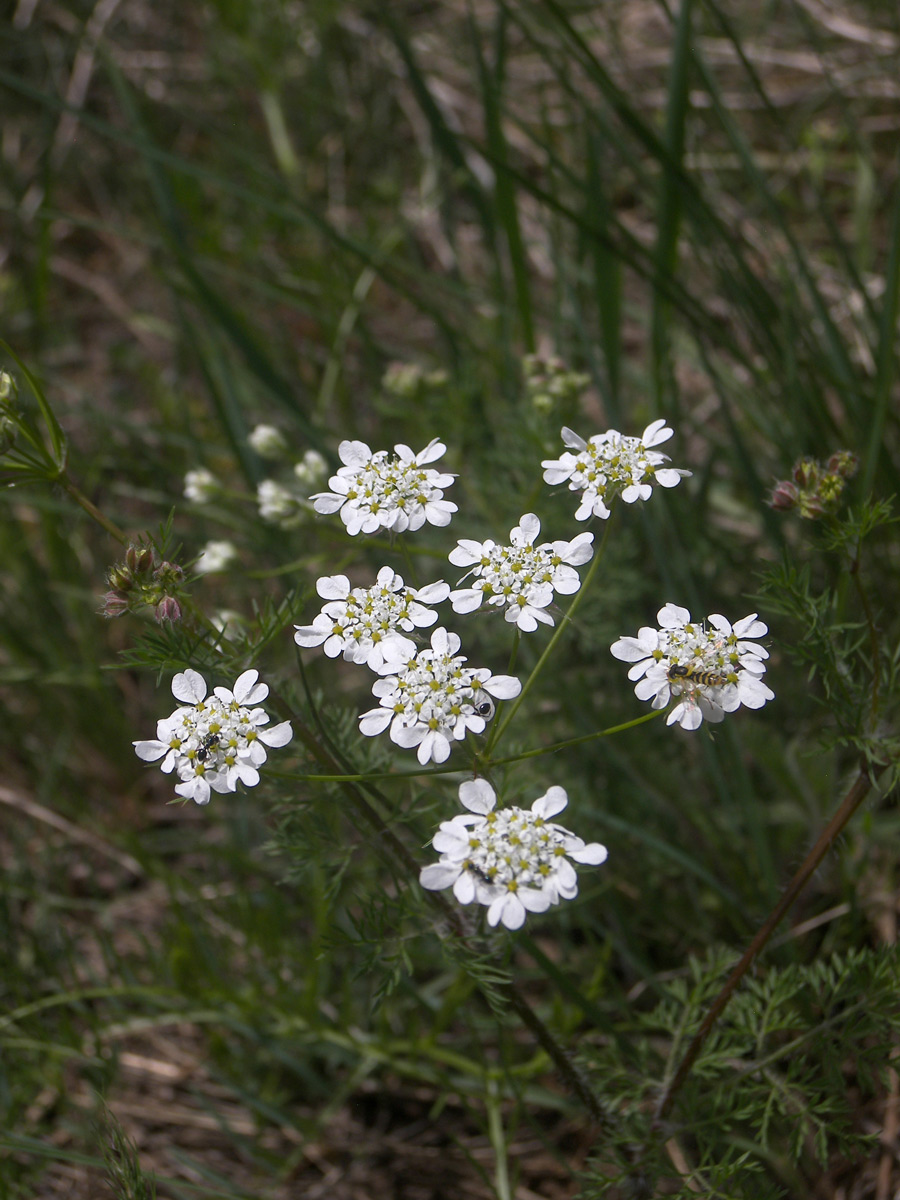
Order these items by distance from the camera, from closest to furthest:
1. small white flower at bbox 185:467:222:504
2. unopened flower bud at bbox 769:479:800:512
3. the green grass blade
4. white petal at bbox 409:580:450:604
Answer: white petal at bbox 409:580:450:604 < unopened flower bud at bbox 769:479:800:512 < the green grass blade < small white flower at bbox 185:467:222:504

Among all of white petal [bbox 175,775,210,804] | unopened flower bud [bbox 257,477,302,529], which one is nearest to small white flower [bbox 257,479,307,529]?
unopened flower bud [bbox 257,477,302,529]

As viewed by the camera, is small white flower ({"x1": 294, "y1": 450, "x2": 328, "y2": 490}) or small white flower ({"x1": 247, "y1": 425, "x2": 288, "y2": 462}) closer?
small white flower ({"x1": 294, "y1": 450, "x2": 328, "y2": 490})

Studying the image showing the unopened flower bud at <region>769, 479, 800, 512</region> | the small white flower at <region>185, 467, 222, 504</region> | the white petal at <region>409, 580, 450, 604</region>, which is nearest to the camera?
the white petal at <region>409, 580, 450, 604</region>

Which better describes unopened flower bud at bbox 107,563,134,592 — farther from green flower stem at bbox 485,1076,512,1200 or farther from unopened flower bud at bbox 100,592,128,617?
green flower stem at bbox 485,1076,512,1200

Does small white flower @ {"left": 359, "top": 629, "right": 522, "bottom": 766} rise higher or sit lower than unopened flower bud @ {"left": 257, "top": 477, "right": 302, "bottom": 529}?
lower

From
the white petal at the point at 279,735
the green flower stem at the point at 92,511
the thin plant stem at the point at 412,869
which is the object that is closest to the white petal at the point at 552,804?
the thin plant stem at the point at 412,869

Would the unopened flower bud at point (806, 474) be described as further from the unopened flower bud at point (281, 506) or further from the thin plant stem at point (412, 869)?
the unopened flower bud at point (281, 506)
